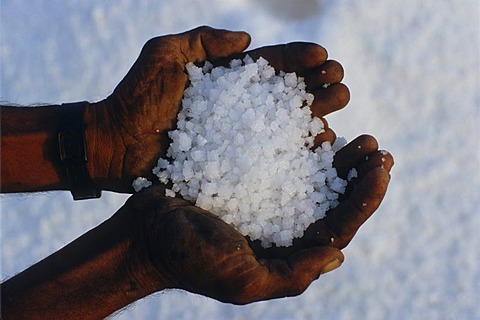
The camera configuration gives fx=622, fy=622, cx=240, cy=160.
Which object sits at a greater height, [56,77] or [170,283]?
[56,77]

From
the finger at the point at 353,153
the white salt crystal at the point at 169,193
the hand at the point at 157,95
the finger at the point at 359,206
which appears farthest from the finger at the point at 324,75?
the white salt crystal at the point at 169,193

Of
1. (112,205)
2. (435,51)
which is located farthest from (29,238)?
(435,51)

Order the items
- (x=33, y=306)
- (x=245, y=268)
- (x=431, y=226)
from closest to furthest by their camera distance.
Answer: (x=245, y=268) < (x=33, y=306) < (x=431, y=226)

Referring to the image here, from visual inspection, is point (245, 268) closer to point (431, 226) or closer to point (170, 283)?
point (170, 283)

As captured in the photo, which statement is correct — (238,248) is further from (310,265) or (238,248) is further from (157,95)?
(157,95)

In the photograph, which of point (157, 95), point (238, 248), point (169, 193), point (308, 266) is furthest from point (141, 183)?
point (308, 266)

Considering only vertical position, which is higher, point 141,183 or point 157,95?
point 157,95
